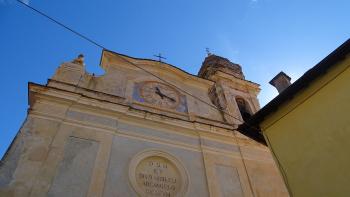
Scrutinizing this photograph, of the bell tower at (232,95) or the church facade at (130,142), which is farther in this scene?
the bell tower at (232,95)

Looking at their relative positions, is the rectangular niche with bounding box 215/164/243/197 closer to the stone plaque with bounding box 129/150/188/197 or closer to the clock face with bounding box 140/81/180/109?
the stone plaque with bounding box 129/150/188/197

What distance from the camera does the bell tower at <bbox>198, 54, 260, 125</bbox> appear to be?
33.6 ft

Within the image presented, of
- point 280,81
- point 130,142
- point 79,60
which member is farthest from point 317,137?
point 79,60

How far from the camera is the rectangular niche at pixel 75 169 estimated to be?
5.69 m

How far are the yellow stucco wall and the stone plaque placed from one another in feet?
9.27

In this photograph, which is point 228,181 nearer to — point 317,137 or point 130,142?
point 130,142

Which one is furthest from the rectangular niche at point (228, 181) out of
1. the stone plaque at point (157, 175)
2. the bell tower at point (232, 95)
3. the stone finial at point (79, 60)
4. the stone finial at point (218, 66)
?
the stone finial at point (218, 66)

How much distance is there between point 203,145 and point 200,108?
6.27ft

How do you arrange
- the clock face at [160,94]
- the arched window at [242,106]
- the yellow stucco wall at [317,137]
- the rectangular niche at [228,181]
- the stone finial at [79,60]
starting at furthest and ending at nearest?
1. the arched window at [242,106]
2. the clock face at [160,94]
3. the stone finial at [79,60]
4. the rectangular niche at [228,181]
5. the yellow stucco wall at [317,137]

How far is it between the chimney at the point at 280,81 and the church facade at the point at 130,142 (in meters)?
1.84

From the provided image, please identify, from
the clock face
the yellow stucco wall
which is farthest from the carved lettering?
the yellow stucco wall

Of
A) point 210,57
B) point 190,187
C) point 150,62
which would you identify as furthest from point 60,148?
point 210,57

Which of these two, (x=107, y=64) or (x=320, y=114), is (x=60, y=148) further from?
(x=320, y=114)

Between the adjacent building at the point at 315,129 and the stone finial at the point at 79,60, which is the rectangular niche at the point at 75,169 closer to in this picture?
the stone finial at the point at 79,60
